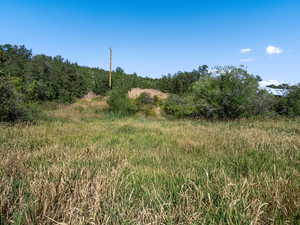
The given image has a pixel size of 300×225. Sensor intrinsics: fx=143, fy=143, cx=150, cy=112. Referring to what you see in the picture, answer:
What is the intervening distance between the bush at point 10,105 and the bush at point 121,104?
7.66 meters

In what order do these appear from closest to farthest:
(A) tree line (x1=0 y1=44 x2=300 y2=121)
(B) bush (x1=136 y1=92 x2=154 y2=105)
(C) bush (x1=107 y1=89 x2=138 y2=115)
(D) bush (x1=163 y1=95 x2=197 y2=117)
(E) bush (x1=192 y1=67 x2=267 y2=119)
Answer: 1. (A) tree line (x1=0 y1=44 x2=300 y2=121)
2. (E) bush (x1=192 y1=67 x2=267 y2=119)
3. (D) bush (x1=163 y1=95 x2=197 y2=117)
4. (C) bush (x1=107 y1=89 x2=138 y2=115)
5. (B) bush (x1=136 y1=92 x2=154 y2=105)

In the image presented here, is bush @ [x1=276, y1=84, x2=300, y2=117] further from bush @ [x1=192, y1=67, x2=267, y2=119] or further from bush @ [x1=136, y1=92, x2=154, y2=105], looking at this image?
bush @ [x1=136, y1=92, x2=154, y2=105]

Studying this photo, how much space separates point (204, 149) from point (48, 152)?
3709 mm

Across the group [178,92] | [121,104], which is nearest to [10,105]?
[121,104]

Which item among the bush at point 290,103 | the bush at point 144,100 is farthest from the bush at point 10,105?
the bush at point 290,103

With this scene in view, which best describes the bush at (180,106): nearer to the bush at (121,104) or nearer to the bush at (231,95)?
the bush at (231,95)

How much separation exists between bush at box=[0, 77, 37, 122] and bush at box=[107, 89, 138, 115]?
25.1 feet

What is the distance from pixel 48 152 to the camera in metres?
3.14

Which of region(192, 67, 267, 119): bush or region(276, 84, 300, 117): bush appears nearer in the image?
region(192, 67, 267, 119): bush

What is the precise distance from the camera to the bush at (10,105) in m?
7.11

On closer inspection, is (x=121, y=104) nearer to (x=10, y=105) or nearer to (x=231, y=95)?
(x=10, y=105)

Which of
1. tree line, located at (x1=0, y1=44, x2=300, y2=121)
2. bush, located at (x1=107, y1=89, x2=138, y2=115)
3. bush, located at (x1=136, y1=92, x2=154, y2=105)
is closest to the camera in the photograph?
tree line, located at (x1=0, y1=44, x2=300, y2=121)

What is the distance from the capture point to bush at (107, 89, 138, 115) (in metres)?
14.5

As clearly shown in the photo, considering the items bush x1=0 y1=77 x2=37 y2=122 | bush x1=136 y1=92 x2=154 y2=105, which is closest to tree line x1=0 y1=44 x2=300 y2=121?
bush x1=0 y1=77 x2=37 y2=122
